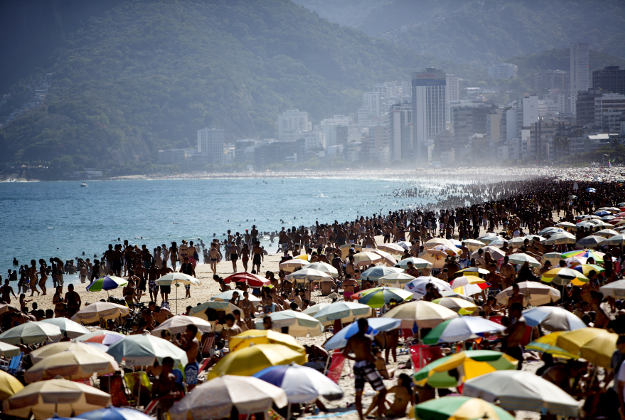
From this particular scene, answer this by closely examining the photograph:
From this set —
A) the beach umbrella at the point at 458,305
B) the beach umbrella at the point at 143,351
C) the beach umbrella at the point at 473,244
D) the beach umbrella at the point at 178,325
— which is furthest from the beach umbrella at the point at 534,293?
the beach umbrella at the point at 473,244

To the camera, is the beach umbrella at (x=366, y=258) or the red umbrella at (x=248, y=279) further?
the beach umbrella at (x=366, y=258)

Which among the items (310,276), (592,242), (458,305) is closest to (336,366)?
(458,305)

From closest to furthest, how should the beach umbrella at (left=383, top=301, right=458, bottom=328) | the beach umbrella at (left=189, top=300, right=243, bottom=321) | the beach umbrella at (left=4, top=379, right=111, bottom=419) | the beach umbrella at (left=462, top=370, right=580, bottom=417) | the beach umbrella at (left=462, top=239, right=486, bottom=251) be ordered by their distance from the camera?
the beach umbrella at (left=462, top=370, right=580, bottom=417) → the beach umbrella at (left=4, top=379, right=111, bottom=419) → the beach umbrella at (left=383, top=301, right=458, bottom=328) → the beach umbrella at (left=189, top=300, right=243, bottom=321) → the beach umbrella at (left=462, top=239, right=486, bottom=251)

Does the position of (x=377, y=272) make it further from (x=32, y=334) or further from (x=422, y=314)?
(x=32, y=334)

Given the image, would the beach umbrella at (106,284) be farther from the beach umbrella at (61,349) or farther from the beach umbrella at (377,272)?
the beach umbrella at (61,349)

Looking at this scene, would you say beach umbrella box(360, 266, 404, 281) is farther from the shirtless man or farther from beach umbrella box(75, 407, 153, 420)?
beach umbrella box(75, 407, 153, 420)

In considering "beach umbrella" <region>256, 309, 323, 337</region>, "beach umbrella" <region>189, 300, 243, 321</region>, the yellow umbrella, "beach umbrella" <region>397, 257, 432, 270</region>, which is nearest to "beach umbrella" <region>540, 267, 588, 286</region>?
"beach umbrella" <region>397, 257, 432, 270</region>

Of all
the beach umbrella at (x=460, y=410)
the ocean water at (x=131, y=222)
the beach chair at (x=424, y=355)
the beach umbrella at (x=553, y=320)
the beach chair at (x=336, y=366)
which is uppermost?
the beach umbrella at (x=460, y=410)
